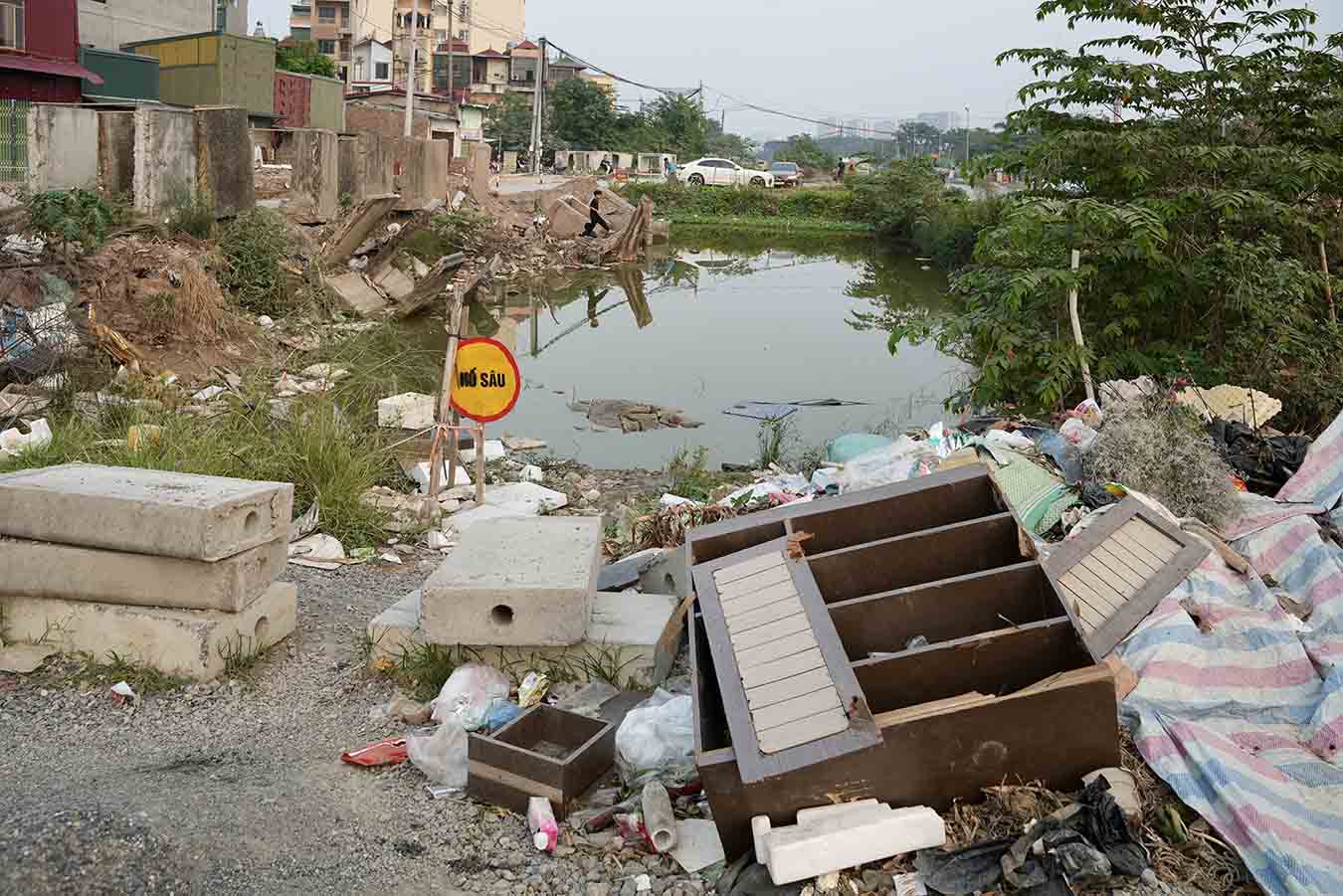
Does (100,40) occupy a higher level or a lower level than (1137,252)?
higher

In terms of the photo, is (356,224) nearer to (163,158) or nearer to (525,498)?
(163,158)

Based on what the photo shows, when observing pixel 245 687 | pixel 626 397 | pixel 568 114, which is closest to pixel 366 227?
pixel 626 397

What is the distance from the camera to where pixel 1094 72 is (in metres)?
9.95

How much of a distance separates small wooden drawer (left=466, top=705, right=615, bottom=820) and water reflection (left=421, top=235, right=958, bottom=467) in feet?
21.0

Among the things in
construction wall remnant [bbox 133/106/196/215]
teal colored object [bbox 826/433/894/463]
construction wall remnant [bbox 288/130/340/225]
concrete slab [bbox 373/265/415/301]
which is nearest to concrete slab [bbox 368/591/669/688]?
teal colored object [bbox 826/433/894/463]

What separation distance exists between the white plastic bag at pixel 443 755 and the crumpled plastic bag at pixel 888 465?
10.6 ft

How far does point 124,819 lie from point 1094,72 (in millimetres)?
9038

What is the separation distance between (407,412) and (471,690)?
506 cm

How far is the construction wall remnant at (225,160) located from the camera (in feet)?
53.9

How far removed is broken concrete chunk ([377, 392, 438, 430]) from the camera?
9508mm

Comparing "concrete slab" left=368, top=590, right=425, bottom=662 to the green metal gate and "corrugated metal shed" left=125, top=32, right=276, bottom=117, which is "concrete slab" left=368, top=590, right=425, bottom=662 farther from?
"corrugated metal shed" left=125, top=32, right=276, bottom=117

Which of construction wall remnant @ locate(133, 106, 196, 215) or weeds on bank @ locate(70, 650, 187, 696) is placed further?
construction wall remnant @ locate(133, 106, 196, 215)

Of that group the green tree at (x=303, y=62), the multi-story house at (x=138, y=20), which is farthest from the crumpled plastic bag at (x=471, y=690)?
the green tree at (x=303, y=62)

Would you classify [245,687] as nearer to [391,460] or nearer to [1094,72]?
[391,460]
